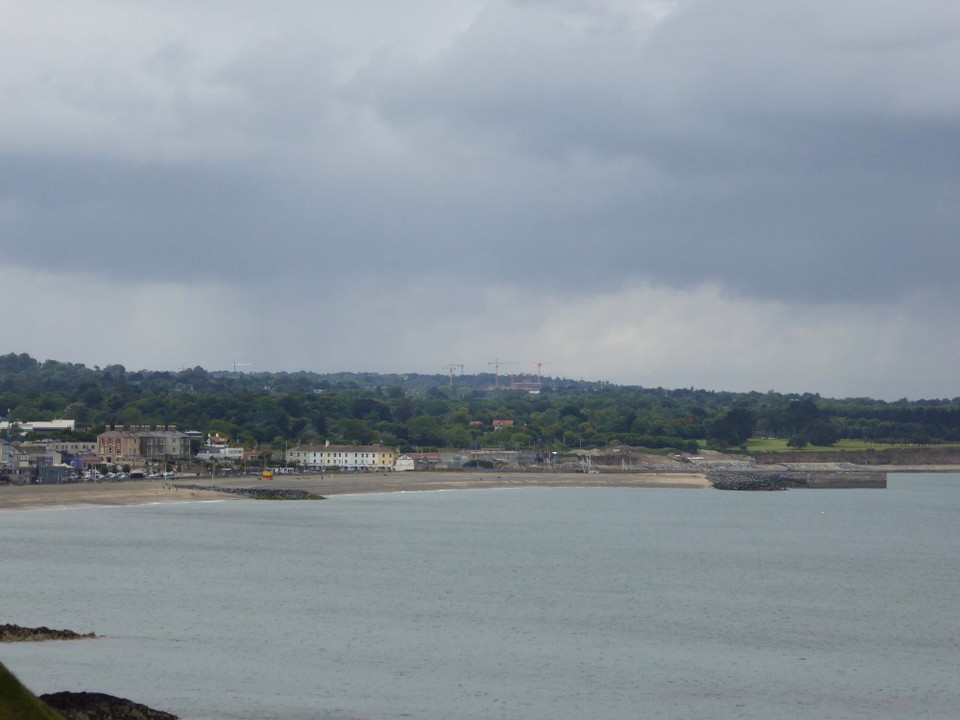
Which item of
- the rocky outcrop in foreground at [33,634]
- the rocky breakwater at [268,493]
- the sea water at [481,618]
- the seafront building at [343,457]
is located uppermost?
the seafront building at [343,457]

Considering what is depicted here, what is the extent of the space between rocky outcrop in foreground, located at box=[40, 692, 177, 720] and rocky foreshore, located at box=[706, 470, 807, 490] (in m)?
124

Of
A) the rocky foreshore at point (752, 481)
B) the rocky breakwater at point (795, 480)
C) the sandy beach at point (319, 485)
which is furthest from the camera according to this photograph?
the rocky breakwater at point (795, 480)

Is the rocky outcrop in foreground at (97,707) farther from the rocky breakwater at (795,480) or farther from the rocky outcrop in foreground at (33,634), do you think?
the rocky breakwater at (795,480)

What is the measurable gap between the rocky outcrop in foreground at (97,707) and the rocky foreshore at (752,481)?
4886 inches

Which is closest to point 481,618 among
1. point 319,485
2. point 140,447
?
point 319,485

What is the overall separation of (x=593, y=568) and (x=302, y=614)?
768 inches

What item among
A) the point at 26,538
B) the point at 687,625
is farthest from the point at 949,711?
the point at 26,538

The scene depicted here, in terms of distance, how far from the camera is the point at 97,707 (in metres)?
26.0

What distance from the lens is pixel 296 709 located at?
2966 cm

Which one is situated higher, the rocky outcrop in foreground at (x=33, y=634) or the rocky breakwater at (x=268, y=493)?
the rocky breakwater at (x=268, y=493)

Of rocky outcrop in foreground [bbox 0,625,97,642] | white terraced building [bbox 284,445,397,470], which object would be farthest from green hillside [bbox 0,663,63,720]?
white terraced building [bbox 284,445,397,470]

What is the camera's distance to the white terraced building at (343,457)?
536ft

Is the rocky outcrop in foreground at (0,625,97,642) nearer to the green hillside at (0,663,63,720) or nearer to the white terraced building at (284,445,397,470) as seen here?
the green hillside at (0,663,63,720)

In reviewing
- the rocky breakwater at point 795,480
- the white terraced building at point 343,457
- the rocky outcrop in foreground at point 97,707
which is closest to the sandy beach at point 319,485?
the rocky breakwater at point 795,480
